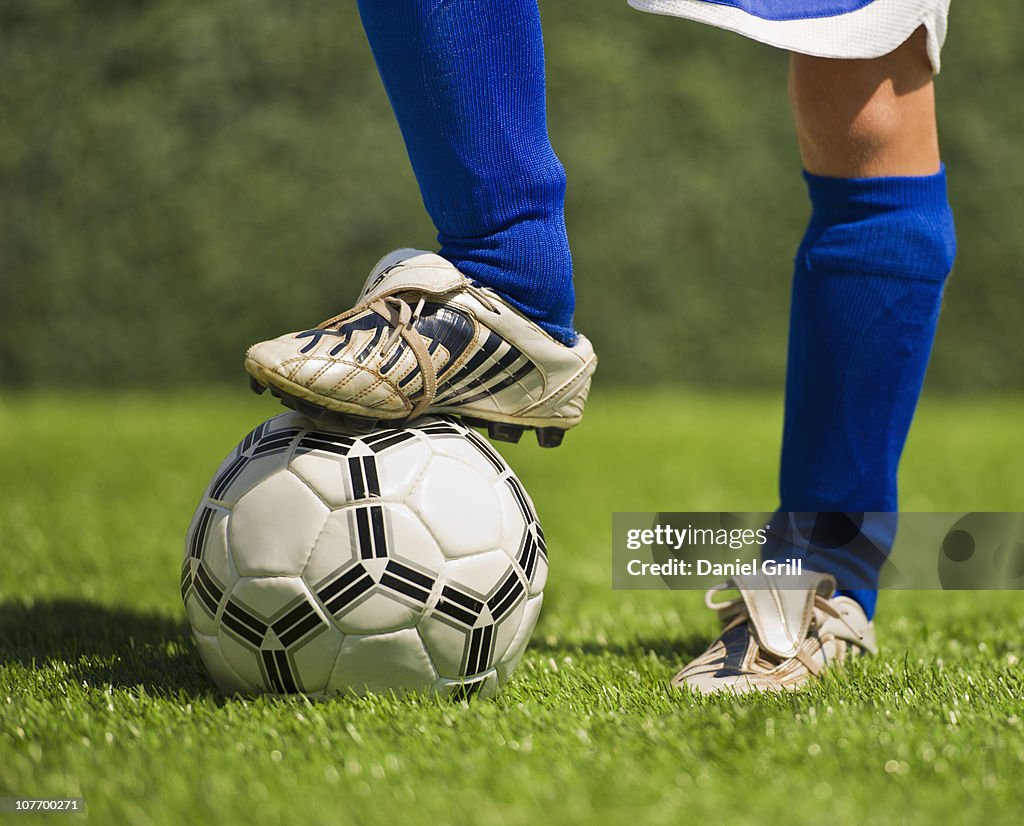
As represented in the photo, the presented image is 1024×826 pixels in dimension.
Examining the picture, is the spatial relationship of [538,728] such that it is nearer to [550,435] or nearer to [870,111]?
[550,435]

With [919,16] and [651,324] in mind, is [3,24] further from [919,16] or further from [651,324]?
[919,16]

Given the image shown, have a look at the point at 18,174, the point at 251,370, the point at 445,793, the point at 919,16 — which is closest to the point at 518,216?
the point at 251,370

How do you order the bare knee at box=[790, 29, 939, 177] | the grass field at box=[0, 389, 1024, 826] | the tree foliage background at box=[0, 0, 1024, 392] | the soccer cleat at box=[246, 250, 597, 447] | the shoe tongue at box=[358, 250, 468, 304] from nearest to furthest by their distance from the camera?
the grass field at box=[0, 389, 1024, 826], the soccer cleat at box=[246, 250, 597, 447], the shoe tongue at box=[358, 250, 468, 304], the bare knee at box=[790, 29, 939, 177], the tree foliage background at box=[0, 0, 1024, 392]

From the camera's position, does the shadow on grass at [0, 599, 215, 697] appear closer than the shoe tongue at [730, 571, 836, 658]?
Yes

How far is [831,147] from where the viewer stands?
1.70m

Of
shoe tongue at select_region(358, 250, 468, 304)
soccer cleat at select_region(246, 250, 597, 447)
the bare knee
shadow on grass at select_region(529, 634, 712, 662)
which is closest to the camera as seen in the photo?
soccer cleat at select_region(246, 250, 597, 447)

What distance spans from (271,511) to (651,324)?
460 cm

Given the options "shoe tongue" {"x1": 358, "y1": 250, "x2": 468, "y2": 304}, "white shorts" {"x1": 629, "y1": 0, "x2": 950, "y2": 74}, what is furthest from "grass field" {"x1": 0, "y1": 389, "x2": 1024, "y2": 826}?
"white shorts" {"x1": 629, "y1": 0, "x2": 950, "y2": 74}

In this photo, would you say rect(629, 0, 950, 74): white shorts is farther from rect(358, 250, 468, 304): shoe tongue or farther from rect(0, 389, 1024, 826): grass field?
rect(0, 389, 1024, 826): grass field

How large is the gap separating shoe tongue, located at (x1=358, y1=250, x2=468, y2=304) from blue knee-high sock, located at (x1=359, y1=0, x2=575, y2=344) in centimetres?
4

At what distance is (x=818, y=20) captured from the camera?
158 centimetres

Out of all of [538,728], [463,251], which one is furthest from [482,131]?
[538,728]

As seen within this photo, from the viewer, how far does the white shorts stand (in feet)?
5.08

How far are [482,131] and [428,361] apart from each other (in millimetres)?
325
